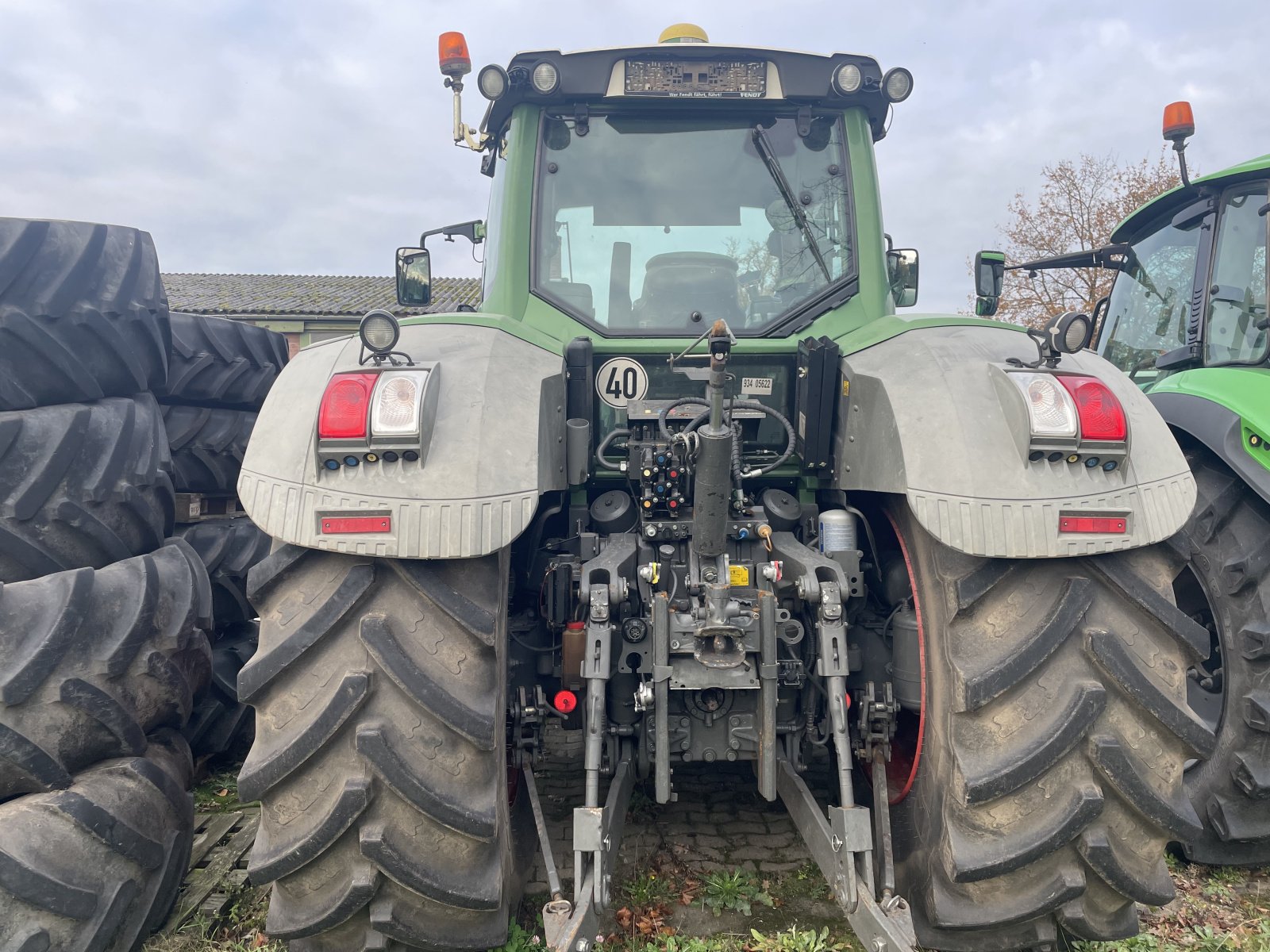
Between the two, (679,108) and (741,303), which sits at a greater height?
(679,108)

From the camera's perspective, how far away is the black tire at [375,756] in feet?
6.41

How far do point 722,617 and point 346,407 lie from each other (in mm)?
1152

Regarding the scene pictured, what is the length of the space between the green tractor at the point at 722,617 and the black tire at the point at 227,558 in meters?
2.01

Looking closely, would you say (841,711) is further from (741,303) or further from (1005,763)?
(741,303)

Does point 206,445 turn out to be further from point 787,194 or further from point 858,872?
point 858,872

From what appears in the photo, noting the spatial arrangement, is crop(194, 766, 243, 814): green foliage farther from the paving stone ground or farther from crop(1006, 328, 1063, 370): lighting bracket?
crop(1006, 328, 1063, 370): lighting bracket

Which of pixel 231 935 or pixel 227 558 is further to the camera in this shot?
pixel 227 558

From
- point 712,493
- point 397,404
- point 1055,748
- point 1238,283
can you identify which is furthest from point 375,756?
point 1238,283

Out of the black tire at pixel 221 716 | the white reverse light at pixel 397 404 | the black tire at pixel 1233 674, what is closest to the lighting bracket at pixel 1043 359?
the black tire at pixel 1233 674

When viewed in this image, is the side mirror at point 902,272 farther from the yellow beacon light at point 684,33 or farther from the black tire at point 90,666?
the black tire at point 90,666

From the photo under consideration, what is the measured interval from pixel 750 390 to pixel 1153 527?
1.27 metres

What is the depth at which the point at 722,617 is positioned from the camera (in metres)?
2.31

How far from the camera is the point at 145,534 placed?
3438 millimetres

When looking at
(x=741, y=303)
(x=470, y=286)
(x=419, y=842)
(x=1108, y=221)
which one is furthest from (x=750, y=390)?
(x=470, y=286)
